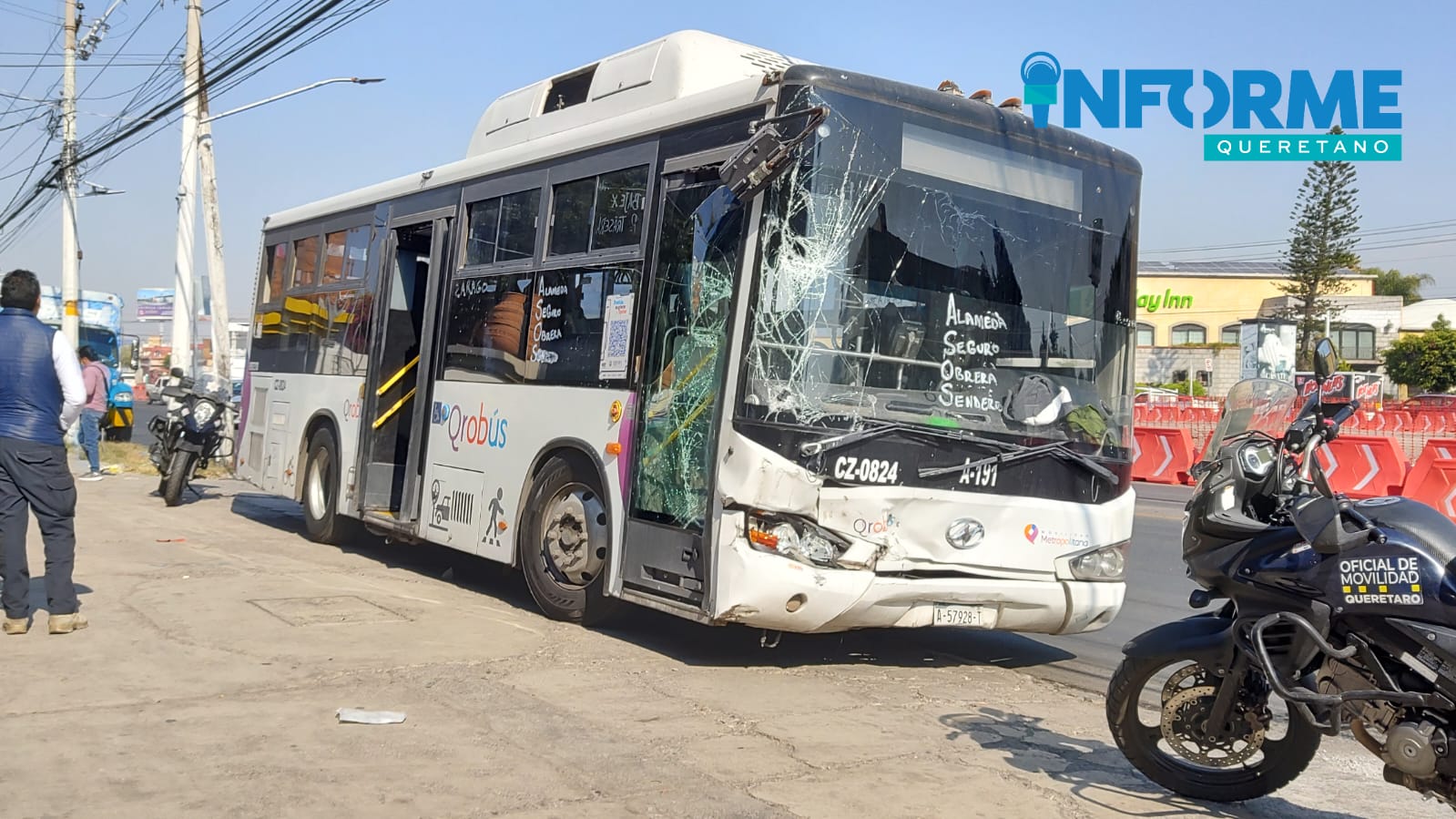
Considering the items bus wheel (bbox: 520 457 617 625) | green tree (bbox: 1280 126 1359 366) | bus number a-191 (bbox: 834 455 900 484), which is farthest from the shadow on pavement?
green tree (bbox: 1280 126 1359 366)

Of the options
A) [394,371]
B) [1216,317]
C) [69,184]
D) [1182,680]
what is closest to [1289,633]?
[1182,680]

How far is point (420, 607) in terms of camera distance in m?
8.55

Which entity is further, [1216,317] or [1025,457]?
[1216,317]

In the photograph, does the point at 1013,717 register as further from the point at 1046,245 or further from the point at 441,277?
the point at 441,277

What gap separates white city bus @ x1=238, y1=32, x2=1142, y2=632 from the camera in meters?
6.50

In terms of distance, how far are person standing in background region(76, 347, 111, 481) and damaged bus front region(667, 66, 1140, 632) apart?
11.8 m

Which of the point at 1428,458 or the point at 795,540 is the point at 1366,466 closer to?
the point at 1428,458

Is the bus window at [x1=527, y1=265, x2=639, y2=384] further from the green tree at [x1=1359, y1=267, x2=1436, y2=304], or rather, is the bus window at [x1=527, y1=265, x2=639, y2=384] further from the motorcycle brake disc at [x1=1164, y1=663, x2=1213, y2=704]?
the green tree at [x1=1359, y1=267, x2=1436, y2=304]

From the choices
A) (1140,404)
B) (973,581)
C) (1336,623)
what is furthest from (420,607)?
(1140,404)

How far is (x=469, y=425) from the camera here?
30.4 feet

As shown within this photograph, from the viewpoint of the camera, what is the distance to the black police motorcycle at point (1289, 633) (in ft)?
13.6

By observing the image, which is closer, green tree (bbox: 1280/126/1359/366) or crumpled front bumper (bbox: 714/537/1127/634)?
crumpled front bumper (bbox: 714/537/1127/634)

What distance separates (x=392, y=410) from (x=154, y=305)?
123m

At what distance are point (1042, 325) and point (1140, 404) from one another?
28356mm
